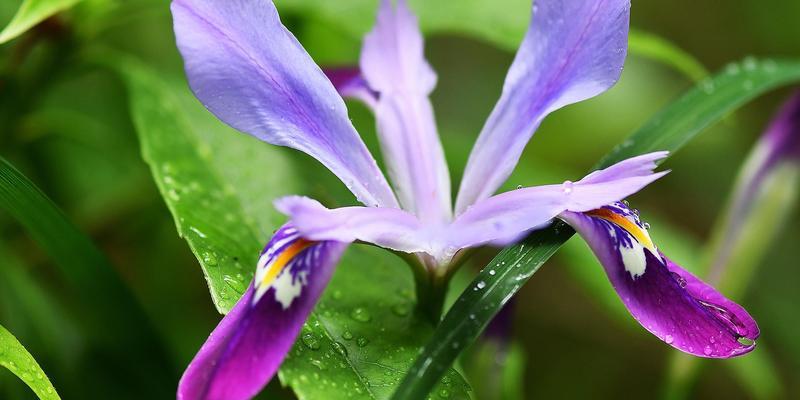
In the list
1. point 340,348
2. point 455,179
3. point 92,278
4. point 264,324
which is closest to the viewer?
point 264,324

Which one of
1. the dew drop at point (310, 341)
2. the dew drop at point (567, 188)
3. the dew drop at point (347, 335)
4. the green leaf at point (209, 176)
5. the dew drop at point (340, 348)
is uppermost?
the dew drop at point (567, 188)

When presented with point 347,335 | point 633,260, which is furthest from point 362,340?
point 633,260

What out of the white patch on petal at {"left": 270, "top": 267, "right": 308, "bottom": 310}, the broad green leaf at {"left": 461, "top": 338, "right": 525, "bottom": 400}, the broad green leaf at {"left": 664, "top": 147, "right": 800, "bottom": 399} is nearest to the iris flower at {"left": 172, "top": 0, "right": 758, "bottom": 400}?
the white patch on petal at {"left": 270, "top": 267, "right": 308, "bottom": 310}

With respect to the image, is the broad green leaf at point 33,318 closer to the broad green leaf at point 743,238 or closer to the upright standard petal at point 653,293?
the upright standard petal at point 653,293

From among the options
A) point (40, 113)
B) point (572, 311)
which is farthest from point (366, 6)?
point (572, 311)

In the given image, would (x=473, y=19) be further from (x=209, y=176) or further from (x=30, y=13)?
(x=30, y=13)

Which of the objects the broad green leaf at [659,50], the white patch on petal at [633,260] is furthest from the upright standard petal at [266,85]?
the broad green leaf at [659,50]

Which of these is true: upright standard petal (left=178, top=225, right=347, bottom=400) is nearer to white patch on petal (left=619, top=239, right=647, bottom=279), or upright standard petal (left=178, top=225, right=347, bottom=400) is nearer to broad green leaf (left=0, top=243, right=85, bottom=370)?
white patch on petal (left=619, top=239, right=647, bottom=279)
